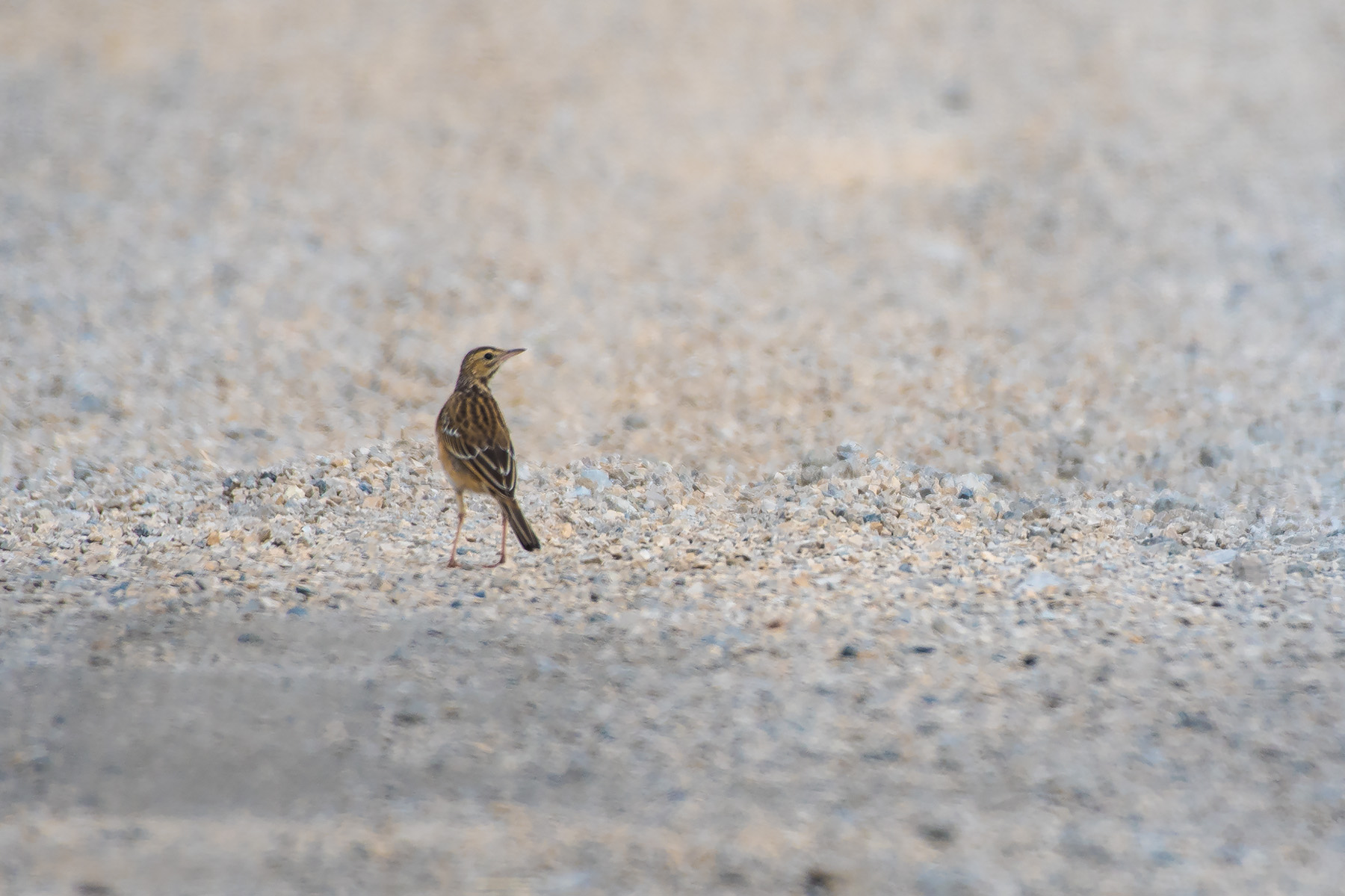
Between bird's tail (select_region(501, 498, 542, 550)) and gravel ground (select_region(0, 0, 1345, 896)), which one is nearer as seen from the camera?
gravel ground (select_region(0, 0, 1345, 896))

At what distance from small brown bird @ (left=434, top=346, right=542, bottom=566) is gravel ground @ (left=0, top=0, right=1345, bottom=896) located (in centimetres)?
27

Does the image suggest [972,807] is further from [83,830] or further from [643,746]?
[83,830]

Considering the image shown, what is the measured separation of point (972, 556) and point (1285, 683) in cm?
174

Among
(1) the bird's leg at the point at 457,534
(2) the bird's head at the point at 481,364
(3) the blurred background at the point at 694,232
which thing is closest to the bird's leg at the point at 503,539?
(1) the bird's leg at the point at 457,534

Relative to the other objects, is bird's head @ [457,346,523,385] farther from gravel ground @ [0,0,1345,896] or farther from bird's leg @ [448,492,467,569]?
bird's leg @ [448,492,467,569]

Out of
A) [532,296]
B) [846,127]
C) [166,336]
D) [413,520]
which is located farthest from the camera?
[846,127]

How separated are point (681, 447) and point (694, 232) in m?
4.87

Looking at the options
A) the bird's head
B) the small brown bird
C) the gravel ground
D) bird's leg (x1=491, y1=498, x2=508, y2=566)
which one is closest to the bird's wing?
the small brown bird

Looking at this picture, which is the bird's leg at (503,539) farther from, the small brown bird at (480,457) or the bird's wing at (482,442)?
the bird's wing at (482,442)

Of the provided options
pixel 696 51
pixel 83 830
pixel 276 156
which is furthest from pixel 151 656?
pixel 696 51

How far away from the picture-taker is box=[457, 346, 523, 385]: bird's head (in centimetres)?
750

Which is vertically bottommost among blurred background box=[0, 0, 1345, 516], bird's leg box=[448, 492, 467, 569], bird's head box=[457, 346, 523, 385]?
bird's leg box=[448, 492, 467, 569]

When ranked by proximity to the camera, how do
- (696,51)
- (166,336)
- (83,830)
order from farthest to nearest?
(696,51) < (166,336) < (83,830)

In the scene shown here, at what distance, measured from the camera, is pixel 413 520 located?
23.3ft
